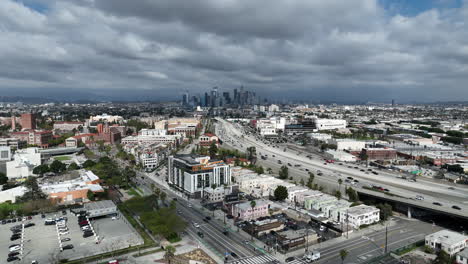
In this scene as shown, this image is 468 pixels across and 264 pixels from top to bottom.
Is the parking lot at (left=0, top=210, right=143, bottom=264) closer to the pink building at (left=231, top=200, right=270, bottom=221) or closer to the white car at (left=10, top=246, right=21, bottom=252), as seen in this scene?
the white car at (left=10, top=246, right=21, bottom=252)

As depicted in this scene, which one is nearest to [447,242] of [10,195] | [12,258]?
[12,258]

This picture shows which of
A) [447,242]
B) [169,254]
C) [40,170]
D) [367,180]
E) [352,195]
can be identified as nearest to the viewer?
[169,254]

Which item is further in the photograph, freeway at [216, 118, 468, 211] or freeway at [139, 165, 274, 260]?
freeway at [216, 118, 468, 211]

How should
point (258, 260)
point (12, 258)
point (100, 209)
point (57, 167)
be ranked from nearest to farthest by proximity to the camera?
point (258, 260) → point (12, 258) → point (100, 209) → point (57, 167)

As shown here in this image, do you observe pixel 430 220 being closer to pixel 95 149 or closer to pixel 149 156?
pixel 149 156

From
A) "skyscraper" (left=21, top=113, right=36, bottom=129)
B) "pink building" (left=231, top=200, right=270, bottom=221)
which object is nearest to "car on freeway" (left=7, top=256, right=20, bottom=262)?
"pink building" (left=231, top=200, right=270, bottom=221)

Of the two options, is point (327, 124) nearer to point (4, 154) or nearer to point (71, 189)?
point (71, 189)
